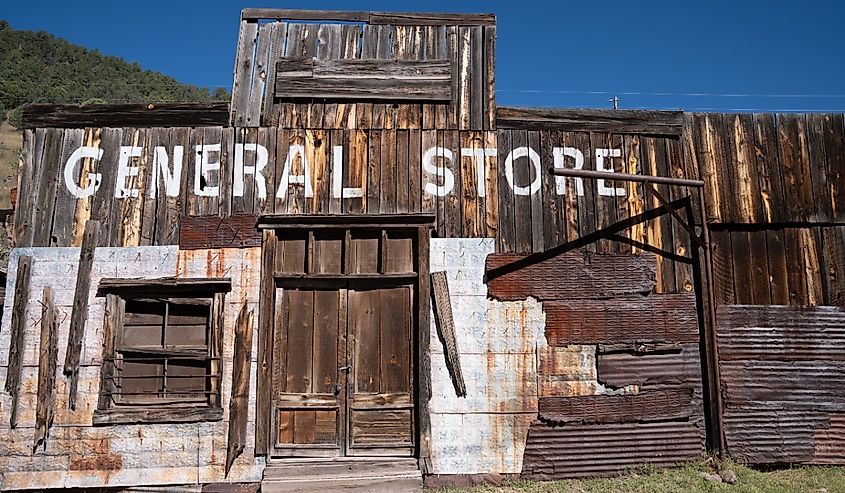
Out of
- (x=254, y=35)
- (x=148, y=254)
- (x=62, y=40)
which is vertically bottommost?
(x=148, y=254)

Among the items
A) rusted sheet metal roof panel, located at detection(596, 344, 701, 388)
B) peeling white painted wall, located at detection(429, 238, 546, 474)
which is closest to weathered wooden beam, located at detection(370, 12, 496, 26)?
peeling white painted wall, located at detection(429, 238, 546, 474)

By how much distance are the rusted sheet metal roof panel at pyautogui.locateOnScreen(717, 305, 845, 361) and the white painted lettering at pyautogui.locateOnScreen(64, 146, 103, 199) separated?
8006 mm

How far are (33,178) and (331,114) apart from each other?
12.4ft

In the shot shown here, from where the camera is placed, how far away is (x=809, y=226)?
881 cm

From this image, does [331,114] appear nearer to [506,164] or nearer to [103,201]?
[506,164]

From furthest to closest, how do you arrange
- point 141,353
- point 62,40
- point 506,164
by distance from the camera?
point 62,40 < point 506,164 < point 141,353

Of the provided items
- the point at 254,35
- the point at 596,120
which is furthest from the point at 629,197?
the point at 254,35

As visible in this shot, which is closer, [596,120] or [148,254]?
[148,254]

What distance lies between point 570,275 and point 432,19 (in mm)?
3913

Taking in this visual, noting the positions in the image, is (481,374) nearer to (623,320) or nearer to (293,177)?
(623,320)

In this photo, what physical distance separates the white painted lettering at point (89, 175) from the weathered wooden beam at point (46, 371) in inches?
53.3

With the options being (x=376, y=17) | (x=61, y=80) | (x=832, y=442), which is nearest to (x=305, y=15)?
(x=376, y=17)

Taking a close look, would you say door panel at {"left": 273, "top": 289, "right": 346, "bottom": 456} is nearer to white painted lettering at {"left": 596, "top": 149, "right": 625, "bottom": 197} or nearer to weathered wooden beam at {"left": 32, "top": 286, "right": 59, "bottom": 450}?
weathered wooden beam at {"left": 32, "top": 286, "right": 59, "bottom": 450}

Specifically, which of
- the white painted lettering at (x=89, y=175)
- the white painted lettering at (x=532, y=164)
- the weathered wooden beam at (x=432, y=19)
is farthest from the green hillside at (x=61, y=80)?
the white painted lettering at (x=532, y=164)
